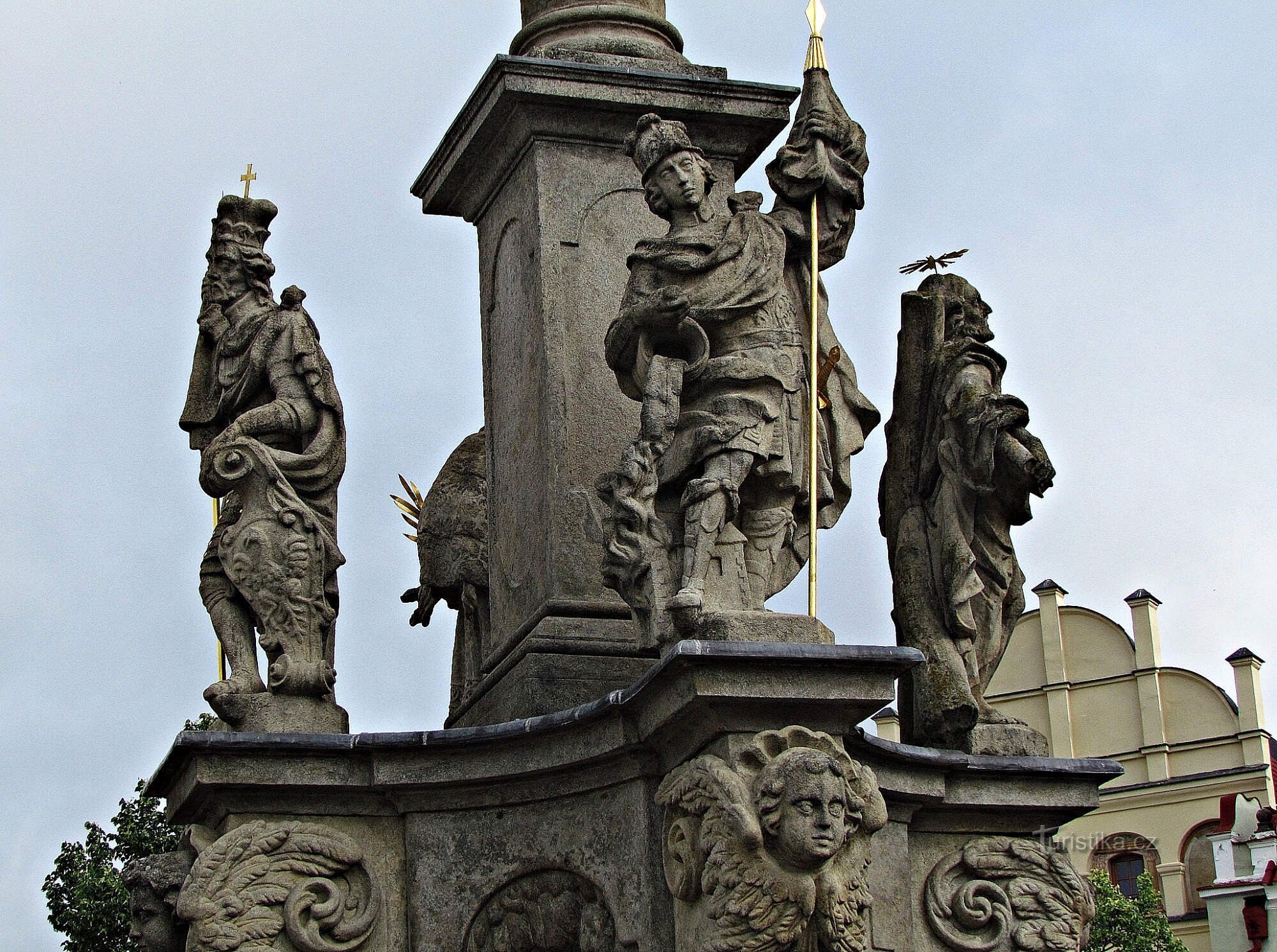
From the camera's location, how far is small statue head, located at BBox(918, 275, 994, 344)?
32.7 feet

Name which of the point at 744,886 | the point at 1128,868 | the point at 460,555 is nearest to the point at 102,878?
the point at 460,555

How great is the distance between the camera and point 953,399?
9.74m

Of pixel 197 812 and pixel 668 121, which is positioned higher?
pixel 668 121

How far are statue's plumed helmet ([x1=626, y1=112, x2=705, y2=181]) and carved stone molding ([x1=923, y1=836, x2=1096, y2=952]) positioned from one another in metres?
3.05

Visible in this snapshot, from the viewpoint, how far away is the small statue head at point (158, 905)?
28.6 ft

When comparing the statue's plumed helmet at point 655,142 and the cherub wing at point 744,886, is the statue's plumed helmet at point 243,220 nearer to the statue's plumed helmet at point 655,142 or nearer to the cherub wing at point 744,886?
the statue's plumed helmet at point 655,142

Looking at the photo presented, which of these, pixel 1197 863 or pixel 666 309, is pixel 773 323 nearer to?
pixel 666 309

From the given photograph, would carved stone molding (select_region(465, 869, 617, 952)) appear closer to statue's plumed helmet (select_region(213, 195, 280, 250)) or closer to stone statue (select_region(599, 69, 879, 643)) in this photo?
stone statue (select_region(599, 69, 879, 643))

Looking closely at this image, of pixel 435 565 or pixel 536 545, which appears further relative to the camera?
pixel 435 565

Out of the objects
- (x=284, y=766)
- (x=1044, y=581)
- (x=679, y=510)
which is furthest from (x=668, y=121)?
(x=1044, y=581)

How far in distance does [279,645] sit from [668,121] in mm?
2680

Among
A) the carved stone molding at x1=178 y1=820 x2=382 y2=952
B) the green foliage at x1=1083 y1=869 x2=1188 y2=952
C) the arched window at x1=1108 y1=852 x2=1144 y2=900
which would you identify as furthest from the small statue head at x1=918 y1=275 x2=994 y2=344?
the arched window at x1=1108 y1=852 x2=1144 y2=900

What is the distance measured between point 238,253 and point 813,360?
2857 millimetres

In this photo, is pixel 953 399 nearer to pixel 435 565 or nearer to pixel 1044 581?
pixel 435 565
